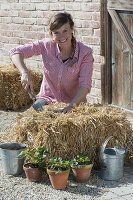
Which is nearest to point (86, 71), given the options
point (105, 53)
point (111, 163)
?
point (111, 163)

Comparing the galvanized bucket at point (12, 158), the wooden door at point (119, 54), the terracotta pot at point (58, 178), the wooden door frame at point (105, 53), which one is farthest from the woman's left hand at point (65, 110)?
the wooden door frame at point (105, 53)

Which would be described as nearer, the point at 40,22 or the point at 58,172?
the point at 58,172

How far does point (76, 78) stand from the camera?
19.6 feet

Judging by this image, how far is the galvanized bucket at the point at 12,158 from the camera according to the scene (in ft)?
17.3

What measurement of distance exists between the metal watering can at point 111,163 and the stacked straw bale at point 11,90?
3793 millimetres

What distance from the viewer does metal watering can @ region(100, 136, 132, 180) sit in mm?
5191

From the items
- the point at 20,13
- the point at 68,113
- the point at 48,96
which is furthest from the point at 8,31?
the point at 68,113

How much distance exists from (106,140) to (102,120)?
0.21 metres

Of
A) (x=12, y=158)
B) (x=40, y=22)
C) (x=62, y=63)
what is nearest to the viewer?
(x=12, y=158)

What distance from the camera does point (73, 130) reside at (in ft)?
17.1

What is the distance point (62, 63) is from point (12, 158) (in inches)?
49.3

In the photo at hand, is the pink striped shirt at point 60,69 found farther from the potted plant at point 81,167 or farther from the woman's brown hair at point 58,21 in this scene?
the potted plant at point 81,167

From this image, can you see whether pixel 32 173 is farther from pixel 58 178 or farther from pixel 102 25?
pixel 102 25

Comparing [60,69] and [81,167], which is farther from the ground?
[60,69]
